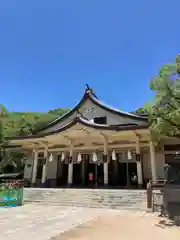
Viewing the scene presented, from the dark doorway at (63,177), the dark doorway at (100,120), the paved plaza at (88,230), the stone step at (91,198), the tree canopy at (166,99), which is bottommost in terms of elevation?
the paved plaza at (88,230)

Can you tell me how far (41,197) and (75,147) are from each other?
5.45 m

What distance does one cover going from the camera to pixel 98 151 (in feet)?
61.4

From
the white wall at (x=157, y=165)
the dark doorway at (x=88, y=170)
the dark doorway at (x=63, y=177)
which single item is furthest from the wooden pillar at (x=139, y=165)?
the dark doorway at (x=63, y=177)

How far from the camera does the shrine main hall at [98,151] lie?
55.3ft

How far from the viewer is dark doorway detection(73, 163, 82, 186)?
747 inches

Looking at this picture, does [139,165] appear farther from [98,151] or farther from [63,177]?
[63,177]

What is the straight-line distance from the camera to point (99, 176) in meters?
18.7

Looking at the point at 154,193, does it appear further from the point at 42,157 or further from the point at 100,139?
the point at 42,157

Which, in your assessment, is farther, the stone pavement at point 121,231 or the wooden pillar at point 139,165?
the wooden pillar at point 139,165

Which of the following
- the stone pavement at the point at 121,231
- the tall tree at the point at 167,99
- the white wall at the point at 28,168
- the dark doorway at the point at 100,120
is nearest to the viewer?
the stone pavement at the point at 121,231

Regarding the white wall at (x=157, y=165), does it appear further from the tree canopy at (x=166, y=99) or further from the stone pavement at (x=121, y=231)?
the stone pavement at (x=121, y=231)

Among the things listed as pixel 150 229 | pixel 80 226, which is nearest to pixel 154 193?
pixel 150 229

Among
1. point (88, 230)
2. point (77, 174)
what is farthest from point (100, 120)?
point (88, 230)

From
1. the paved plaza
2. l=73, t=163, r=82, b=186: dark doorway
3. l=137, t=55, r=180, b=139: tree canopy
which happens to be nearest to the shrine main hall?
l=73, t=163, r=82, b=186: dark doorway
